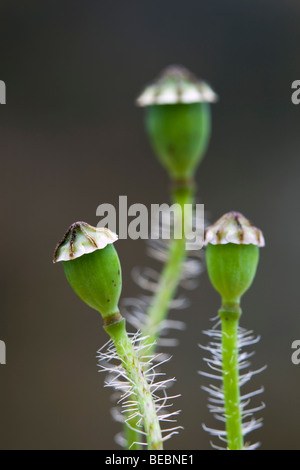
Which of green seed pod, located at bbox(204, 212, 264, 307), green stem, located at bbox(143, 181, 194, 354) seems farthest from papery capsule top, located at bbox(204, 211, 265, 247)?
green stem, located at bbox(143, 181, 194, 354)

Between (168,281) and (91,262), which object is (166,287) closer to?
(168,281)

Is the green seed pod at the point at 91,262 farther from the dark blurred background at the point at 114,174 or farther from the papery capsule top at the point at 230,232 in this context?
the dark blurred background at the point at 114,174

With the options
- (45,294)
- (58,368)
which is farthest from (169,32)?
(58,368)

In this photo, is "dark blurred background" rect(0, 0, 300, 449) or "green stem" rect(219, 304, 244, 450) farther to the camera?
"dark blurred background" rect(0, 0, 300, 449)

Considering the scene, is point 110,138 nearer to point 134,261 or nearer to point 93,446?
point 134,261

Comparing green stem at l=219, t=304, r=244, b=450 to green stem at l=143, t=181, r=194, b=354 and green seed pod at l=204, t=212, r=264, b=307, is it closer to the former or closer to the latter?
green seed pod at l=204, t=212, r=264, b=307

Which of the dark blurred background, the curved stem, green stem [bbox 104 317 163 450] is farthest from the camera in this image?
the dark blurred background

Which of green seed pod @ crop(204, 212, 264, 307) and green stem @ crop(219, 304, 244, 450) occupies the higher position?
green seed pod @ crop(204, 212, 264, 307)
